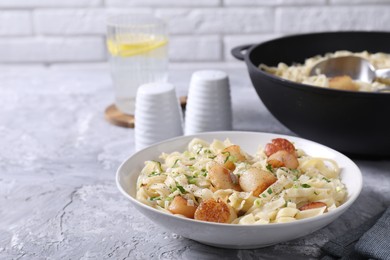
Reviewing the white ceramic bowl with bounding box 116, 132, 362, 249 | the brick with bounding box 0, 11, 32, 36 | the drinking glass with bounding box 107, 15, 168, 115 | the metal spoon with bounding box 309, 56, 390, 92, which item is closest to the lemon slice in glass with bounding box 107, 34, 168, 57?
the drinking glass with bounding box 107, 15, 168, 115

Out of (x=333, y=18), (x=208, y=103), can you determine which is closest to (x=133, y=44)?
(x=208, y=103)

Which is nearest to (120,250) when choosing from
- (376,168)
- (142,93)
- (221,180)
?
(221,180)

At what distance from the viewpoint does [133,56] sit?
1.79 metres

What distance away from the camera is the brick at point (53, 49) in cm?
249

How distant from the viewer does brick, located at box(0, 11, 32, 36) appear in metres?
2.47

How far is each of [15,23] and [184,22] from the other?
667 millimetres

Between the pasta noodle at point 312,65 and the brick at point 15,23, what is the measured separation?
114 centimetres

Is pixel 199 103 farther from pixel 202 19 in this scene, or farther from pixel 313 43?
pixel 202 19

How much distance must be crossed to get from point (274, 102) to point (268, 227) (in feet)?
1.77

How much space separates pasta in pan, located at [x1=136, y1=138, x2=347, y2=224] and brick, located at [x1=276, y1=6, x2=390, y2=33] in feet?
3.76

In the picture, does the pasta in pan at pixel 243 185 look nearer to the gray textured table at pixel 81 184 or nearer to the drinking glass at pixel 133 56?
the gray textured table at pixel 81 184

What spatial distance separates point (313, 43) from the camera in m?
1.86

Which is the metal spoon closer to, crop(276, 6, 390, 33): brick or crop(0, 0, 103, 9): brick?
crop(276, 6, 390, 33): brick

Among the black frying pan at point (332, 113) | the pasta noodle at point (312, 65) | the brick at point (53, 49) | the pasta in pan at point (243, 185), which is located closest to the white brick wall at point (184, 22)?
the brick at point (53, 49)
